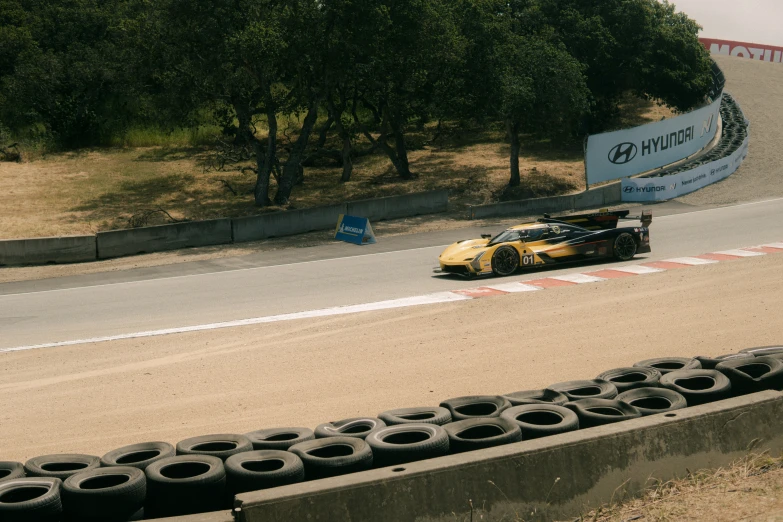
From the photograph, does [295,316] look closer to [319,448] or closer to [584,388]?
[584,388]

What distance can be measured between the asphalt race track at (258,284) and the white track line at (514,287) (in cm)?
57

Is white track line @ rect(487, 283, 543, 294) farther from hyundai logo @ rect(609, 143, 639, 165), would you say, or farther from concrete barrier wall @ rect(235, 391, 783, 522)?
hyundai logo @ rect(609, 143, 639, 165)

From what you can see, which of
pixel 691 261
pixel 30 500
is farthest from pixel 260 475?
pixel 691 261

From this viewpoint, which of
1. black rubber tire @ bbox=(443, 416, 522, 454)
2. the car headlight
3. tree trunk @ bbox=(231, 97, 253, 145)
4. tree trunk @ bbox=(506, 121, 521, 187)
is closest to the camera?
black rubber tire @ bbox=(443, 416, 522, 454)

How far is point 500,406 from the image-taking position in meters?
7.51

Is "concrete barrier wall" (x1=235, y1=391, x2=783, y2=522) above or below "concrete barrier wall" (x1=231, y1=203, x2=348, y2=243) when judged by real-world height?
below

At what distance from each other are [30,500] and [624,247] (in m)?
16.6

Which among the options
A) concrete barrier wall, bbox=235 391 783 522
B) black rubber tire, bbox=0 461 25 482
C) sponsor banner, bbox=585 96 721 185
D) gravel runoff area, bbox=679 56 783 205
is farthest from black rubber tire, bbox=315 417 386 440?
sponsor banner, bbox=585 96 721 185

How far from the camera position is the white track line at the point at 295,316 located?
14.5 meters

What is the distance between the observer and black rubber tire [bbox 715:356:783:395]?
24.7 feet

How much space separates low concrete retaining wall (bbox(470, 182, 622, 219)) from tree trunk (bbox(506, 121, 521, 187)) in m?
4.35

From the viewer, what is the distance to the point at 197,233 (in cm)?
2555

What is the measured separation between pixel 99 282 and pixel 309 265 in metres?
5.20

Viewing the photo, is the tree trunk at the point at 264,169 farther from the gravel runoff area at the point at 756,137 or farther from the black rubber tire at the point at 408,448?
the black rubber tire at the point at 408,448
